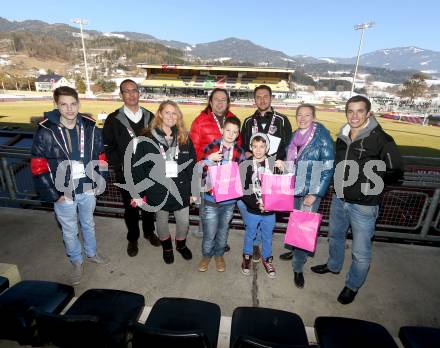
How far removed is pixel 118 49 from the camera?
613 ft

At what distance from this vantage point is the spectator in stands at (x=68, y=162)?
8.87 feet

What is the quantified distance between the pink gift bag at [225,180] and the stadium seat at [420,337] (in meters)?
1.74

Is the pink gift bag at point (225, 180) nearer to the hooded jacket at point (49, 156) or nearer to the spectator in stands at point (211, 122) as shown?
the spectator in stands at point (211, 122)

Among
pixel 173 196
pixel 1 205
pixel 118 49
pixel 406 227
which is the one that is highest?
pixel 118 49

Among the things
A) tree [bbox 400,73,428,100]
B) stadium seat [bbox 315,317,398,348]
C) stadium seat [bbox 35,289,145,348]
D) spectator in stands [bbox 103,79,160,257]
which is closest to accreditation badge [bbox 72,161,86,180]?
spectator in stands [bbox 103,79,160,257]

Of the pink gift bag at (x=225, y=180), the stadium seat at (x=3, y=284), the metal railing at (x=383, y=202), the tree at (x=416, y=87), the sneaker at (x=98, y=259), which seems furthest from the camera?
the tree at (x=416, y=87)

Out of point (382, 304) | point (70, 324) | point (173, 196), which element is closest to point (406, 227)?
point (382, 304)

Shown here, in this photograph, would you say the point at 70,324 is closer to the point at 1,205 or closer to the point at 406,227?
the point at 406,227

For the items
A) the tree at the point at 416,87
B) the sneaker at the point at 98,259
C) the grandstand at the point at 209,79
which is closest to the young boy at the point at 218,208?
the sneaker at the point at 98,259

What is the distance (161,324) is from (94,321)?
57cm

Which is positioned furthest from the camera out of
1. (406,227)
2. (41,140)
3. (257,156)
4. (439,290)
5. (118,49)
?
(118,49)

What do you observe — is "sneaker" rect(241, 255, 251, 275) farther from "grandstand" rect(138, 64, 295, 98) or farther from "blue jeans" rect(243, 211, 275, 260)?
"grandstand" rect(138, 64, 295, 98)

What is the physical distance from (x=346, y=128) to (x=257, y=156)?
921 millimetres

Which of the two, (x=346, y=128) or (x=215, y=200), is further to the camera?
(x=215, y=200)
